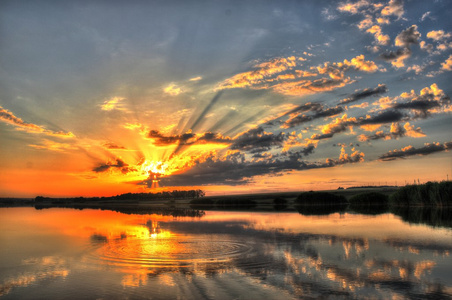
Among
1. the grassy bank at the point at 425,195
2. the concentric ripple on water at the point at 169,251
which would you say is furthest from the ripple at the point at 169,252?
the grassy bank at the point at 425,195

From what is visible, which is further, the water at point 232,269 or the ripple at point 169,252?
the ripple at point 169,252

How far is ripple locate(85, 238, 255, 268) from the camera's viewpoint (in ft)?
60.2

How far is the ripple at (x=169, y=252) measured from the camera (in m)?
18.3

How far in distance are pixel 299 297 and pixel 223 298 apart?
8.53 ft

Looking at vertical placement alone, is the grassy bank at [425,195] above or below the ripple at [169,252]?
above

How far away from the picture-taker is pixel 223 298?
1181 cm

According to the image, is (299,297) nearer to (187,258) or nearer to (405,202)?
(187,258)

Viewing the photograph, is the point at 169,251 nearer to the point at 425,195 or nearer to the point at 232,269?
the point at 232,269

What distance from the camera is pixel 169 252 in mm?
21219

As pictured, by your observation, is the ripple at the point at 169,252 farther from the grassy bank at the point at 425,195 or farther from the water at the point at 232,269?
the grassy bank at the point at 425,195

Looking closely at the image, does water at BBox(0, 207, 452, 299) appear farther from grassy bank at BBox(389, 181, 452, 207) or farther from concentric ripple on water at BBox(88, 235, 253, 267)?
grassy bank at BBox(389, 181, 452, 207)

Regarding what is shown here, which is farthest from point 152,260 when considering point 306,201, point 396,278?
point 306,201


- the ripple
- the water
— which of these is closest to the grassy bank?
the water

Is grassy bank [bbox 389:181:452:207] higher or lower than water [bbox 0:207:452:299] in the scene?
higher
